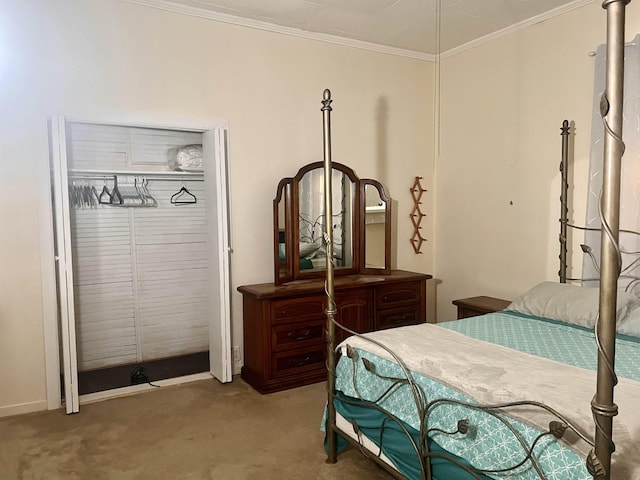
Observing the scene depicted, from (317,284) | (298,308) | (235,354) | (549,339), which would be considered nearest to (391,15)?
(317,284)

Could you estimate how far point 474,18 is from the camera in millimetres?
3766

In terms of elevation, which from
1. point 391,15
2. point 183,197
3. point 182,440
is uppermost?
point 391,15

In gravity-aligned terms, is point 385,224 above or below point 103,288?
above

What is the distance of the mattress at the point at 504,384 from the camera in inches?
58.4

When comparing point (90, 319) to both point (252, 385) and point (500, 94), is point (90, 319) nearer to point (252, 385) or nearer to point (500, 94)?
point (252, 385)

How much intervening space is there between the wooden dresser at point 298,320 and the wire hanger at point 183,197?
1.24 meters

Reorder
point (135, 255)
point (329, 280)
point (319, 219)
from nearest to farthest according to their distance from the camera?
point (329, 280) < point (319, 219) < point (135, 255)

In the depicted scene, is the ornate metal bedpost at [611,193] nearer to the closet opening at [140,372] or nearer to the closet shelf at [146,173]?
the closet opening at [140,372]

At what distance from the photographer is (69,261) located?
10.4 ft

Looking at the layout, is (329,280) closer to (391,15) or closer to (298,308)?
(298,308)

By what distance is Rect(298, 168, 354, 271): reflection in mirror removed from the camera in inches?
152

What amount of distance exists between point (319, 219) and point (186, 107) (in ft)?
4.23

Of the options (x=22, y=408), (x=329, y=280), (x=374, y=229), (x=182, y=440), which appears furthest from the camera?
(x=374, y=229)

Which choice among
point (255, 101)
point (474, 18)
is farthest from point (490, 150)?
point (255, 101)
